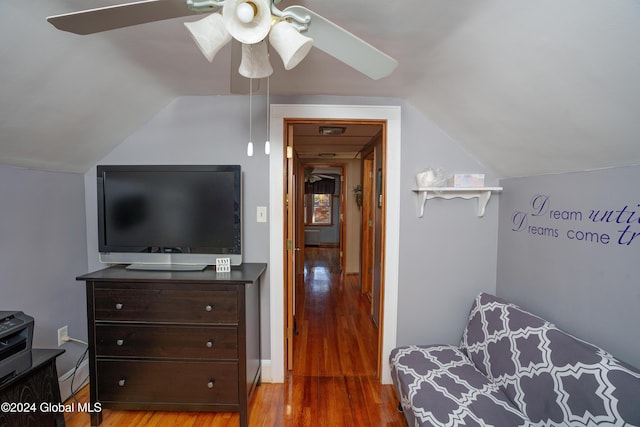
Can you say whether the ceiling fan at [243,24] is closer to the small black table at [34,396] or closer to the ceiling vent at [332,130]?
the small black table at [34,396]

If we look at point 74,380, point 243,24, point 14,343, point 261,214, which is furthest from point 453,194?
point 74,380

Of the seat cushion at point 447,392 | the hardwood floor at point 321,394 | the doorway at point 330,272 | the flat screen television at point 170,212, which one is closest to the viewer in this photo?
the seat cushion at point 447,392

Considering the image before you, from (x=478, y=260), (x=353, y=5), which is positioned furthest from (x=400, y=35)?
(x=478, y=260)

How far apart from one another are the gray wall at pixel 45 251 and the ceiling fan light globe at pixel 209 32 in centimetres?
166

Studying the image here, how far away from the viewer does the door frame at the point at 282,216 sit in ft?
6.76

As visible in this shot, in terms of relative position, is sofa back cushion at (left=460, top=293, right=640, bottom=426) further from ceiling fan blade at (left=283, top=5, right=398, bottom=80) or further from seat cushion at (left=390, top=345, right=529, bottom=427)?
ceiling fan blade at (left=283, top=5, right=398, bottom=80)

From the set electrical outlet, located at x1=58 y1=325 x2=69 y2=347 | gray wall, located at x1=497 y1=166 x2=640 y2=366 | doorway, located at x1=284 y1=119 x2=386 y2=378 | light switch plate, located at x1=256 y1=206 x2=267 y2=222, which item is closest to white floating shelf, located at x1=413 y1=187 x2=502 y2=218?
gray wall, located at x1=497 y1=166 x2=640 y2=366

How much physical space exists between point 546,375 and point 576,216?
0.80 metres

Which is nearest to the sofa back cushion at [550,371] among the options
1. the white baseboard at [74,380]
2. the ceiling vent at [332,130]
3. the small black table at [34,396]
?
the ceiling vent at [332,130]

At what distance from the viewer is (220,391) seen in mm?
1712

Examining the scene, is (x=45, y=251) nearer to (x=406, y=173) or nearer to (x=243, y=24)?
(x=243, y=24)

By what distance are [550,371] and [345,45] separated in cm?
165

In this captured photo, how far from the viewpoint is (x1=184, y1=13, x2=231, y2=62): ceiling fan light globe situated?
2.78ft

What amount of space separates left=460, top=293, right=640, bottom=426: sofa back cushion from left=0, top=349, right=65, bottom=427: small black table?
241cm
